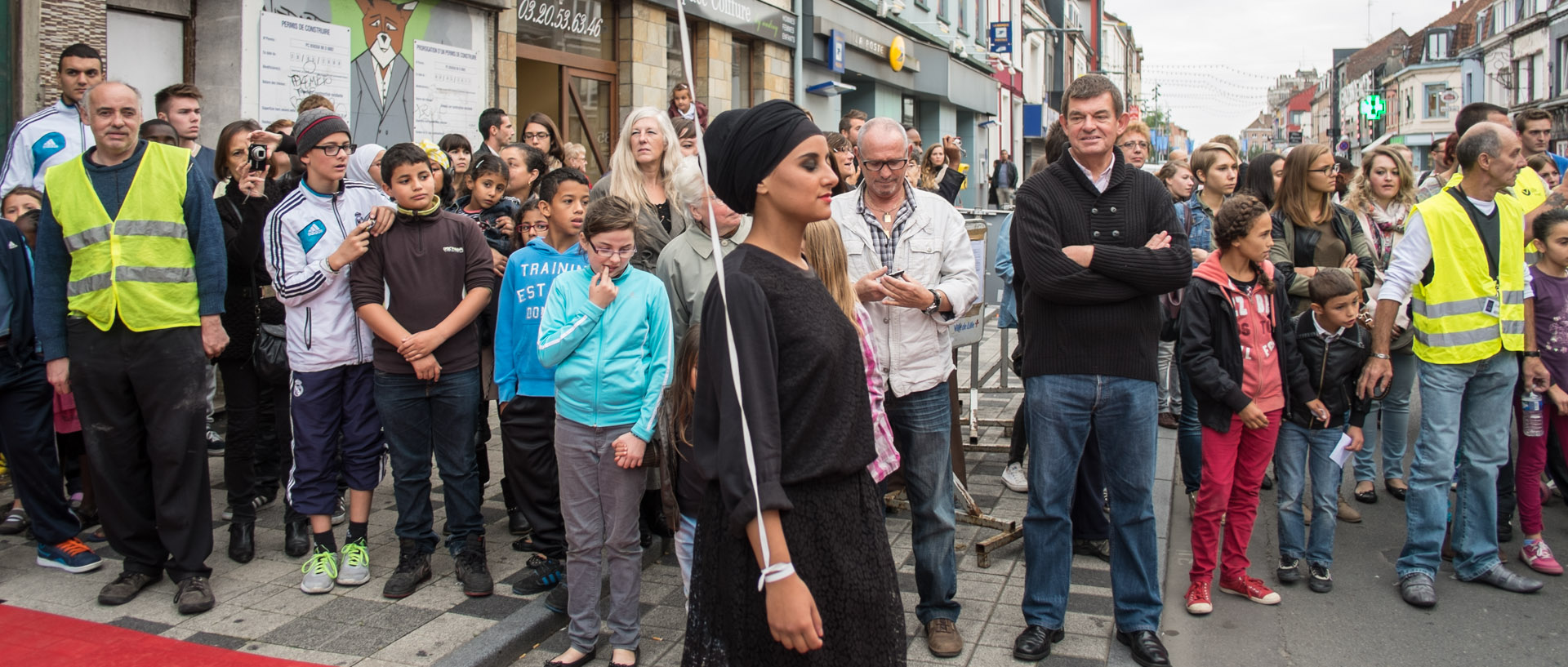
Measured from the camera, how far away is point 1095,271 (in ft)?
12.7

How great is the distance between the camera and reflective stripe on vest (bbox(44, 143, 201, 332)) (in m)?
4.56

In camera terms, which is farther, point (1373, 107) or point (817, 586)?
point (1373, 107)

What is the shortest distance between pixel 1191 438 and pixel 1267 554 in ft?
2.54

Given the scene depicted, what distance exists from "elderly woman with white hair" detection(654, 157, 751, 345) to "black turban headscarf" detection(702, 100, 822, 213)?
1.67m

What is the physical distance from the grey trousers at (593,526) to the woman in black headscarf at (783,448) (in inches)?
65.1

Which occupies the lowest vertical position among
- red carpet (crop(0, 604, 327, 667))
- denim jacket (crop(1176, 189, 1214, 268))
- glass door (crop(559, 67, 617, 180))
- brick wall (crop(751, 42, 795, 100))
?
red carpet (crop(0, 604, 327, 667))

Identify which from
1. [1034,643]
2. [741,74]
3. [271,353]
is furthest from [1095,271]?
[741,74]

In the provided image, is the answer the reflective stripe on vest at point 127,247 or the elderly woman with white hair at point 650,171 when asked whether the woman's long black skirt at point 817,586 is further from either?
the reflective stripe on vest at point 127,247

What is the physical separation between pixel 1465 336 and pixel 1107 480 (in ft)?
6.55

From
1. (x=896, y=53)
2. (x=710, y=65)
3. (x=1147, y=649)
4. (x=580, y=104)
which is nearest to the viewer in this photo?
(x=1147, y=649)

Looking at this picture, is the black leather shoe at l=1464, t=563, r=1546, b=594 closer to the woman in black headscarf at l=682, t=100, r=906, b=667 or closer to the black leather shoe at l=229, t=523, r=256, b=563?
the woman in black headscarf at l=682, t=100, r=906, b=667

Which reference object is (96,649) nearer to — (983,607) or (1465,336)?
(983,607)

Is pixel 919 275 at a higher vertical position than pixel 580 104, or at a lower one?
lower

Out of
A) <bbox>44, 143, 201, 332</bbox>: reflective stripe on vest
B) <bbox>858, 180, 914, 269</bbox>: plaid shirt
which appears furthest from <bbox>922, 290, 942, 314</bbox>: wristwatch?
<bbox>44, 143, 201, 332</bbox>: reflective stripe on vest
